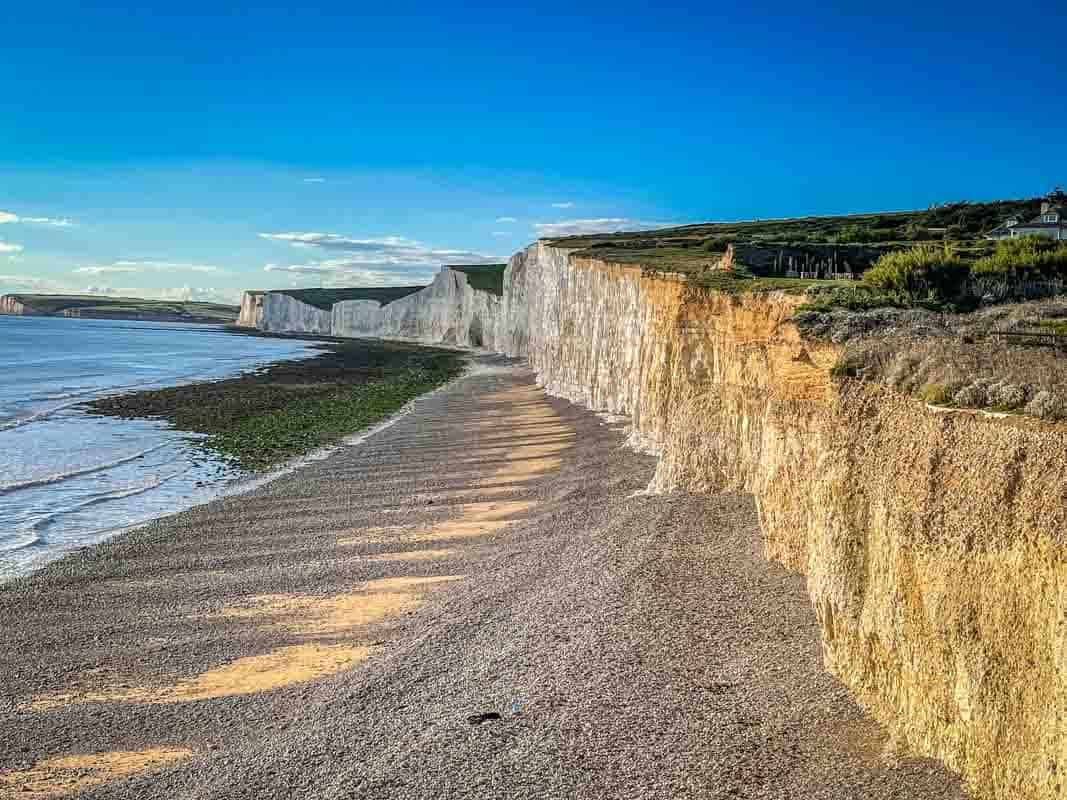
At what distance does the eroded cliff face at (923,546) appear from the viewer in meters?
5.38

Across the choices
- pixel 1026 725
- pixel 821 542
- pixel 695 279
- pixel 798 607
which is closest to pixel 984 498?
pixel 1026 725

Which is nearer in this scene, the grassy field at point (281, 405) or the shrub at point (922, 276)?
the shrub at point (922, 276)

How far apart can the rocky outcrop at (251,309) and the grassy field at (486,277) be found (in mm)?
59434

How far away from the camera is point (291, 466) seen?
24.3 metres

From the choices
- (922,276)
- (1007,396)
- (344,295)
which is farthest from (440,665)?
(344,295)

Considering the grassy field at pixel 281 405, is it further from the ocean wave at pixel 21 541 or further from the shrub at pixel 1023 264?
the shrub at pixel 1023 264

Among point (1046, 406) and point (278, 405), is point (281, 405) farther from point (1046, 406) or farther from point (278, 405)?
point (1046, 406)

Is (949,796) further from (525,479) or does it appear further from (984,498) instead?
(525,479)

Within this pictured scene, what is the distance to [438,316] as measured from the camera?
106375 millimetres

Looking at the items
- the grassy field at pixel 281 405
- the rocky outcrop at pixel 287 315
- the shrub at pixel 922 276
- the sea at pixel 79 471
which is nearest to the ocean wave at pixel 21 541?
the sea at pixel 79 471

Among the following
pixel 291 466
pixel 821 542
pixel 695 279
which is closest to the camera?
pixel 821 542

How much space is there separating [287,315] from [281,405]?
11249 cm

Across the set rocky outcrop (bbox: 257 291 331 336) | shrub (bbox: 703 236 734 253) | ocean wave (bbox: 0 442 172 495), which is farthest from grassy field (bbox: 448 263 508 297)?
ocean wave (bbox: 0 442 172 495)

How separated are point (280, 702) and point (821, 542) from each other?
6.04 meters
